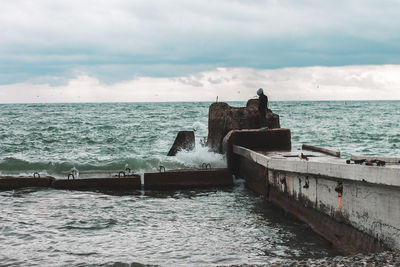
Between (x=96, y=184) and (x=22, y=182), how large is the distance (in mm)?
1911

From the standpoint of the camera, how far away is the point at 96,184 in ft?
40.1

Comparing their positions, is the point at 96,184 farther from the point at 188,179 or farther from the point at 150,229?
the point at 150,229

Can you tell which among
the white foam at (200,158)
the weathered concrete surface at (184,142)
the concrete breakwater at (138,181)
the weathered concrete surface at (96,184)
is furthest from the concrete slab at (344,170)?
the weathered concrete surface at (184,142)

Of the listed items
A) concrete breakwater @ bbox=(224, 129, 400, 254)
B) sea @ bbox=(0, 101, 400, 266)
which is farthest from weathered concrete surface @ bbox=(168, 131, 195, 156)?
concrete breakwater @ bbox=(224, 129, 400, 254)

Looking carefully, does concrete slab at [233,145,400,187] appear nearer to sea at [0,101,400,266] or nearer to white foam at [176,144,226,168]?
sea at [0,101,400,266]

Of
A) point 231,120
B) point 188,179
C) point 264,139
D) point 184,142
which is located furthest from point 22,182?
point 184,142

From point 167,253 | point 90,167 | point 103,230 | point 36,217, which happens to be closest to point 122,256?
point 167,253

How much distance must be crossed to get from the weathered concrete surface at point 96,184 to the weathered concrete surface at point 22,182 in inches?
9.7

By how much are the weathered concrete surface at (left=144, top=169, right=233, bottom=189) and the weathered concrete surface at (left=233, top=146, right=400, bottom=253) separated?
309 cm

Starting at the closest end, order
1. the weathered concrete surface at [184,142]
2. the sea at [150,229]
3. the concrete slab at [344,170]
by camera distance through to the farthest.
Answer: the concrete slab at [344,170] → the sea at [150,229] → the weathered concrete surface at [184,142]

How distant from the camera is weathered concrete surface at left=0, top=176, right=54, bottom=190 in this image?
1215cm

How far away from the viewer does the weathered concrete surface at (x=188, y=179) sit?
1255 cm

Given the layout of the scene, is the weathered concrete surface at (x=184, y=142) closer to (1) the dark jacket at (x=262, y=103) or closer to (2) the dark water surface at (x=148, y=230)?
(1) the dark jacket at (x=262, y=103)

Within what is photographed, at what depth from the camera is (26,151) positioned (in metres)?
22.7
